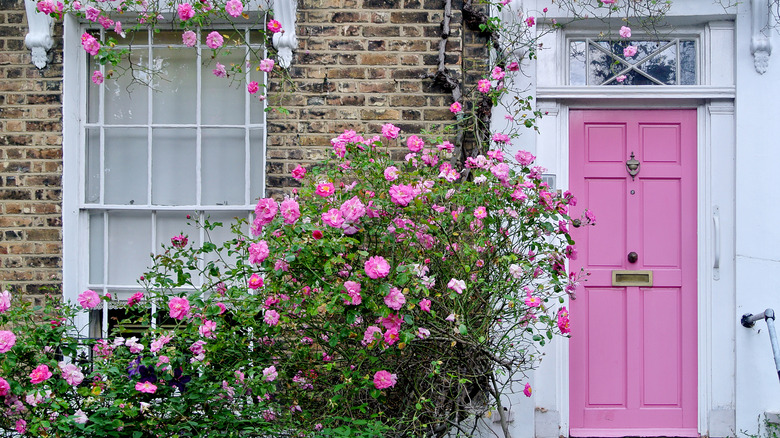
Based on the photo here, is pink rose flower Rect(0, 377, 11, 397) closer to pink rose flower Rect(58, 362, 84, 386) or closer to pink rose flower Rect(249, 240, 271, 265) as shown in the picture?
pink rose flower Rect(58, 362, 84, 386)

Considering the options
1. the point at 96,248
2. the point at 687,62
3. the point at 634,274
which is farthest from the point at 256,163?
the point at 687,62

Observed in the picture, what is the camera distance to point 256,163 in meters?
4.99

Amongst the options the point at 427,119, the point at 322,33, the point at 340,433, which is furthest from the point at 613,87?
the point at 340,433

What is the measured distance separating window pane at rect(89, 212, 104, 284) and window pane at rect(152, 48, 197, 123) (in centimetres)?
78

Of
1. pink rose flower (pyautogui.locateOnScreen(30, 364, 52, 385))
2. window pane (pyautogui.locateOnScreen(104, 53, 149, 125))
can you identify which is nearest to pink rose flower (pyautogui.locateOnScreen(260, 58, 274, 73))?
window pane (pyautogui.locateOnScreen(104, 53, 149, 125))

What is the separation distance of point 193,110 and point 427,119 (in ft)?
5.15

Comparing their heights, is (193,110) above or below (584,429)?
above

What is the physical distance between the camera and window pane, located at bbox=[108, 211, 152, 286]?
198 inches

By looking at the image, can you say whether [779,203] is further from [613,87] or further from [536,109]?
[536,109]

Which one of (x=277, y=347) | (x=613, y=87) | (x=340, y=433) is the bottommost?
(x=340, y=433)

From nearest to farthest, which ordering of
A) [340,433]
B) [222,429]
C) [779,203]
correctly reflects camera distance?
[340,433], [222,429], [779,203]

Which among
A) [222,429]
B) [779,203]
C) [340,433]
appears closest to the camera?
[340,433]

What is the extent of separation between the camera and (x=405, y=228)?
3.67 m

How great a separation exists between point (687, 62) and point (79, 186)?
13.7ft
